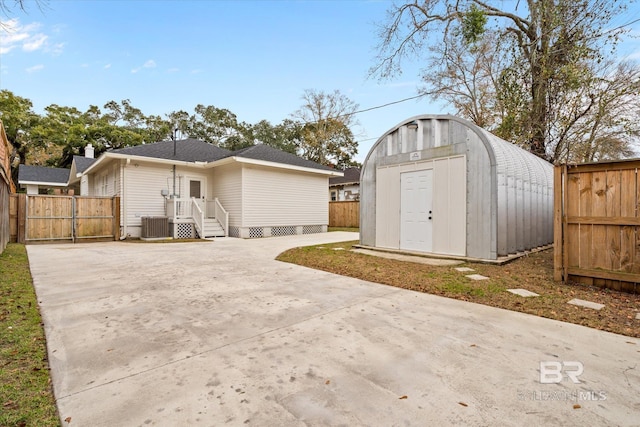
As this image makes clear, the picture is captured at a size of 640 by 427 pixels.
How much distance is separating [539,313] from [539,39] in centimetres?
998

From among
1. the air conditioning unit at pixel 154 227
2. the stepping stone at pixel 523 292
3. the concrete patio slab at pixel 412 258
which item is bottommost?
the stepping stone at pixel 523 292

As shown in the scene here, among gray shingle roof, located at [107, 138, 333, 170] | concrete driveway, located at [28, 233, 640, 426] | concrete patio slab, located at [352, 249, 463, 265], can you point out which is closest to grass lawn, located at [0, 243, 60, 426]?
concrete driveway, located at [28, 233, 640, 426]

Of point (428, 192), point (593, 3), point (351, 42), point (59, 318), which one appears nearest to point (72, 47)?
point (351, 42)

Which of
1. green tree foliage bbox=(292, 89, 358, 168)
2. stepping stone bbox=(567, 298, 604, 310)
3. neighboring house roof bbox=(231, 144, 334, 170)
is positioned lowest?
stepping stone bbox=(567, 298, 604, 310)

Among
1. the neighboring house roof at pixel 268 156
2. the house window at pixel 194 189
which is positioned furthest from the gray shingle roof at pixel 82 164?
the neighboring house roof at pixel 268 156

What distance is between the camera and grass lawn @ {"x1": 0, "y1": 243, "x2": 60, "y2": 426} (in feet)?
5.47

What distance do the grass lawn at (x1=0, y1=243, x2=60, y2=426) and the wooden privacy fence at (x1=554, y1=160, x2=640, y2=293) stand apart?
613cm

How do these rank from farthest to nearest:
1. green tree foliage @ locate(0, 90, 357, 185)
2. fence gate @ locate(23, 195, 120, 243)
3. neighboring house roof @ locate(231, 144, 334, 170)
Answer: green tree foliage @ locate(0, 90, 357, 185), neighboring house roof @ locate(231, 144, 334, 170), fence gate @ locate(23, 195, 120, 243)

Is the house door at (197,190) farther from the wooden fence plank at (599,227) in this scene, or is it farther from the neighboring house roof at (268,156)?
the wooden fence plank at (599,227)

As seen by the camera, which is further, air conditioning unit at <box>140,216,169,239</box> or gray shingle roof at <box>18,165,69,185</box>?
gray shingle roof at <box>18,165,69,185</box>

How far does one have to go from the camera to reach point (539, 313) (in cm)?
349

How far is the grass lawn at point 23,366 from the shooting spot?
1667 mm

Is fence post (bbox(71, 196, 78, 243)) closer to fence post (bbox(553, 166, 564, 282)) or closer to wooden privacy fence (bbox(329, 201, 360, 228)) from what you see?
wooden privacy fence (bbox(329, 201, 360, 228))

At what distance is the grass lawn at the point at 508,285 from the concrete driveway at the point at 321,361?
0.38m
